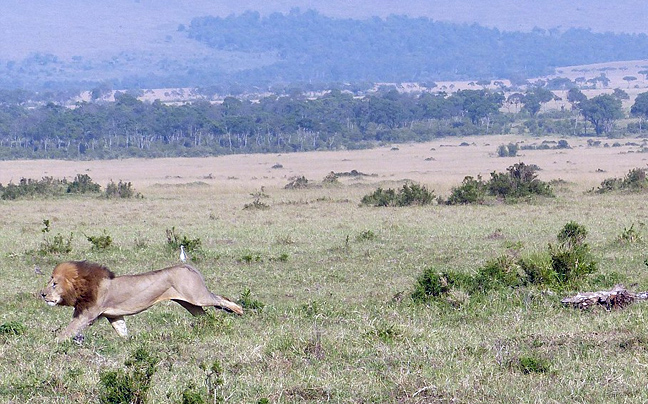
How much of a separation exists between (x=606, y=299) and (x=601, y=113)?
66781mm

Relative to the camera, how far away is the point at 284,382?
563 cm

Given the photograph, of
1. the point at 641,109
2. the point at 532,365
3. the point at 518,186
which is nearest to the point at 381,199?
the point at 518,186

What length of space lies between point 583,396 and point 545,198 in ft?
57.8

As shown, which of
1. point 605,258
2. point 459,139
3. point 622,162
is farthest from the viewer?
point 459,139

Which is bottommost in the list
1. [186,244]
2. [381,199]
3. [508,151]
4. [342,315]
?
[508,151]

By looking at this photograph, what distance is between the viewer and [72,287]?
22.1 ft

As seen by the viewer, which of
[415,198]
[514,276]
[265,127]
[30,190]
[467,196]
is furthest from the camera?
[265,127]

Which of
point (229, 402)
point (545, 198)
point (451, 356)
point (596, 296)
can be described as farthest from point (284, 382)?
point (545, 198)

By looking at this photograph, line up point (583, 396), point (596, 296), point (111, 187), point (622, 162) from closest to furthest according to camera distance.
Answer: point (583, 396) → point (596, 296) → point (111, 187) → point (622, 162)

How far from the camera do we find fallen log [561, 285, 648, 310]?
26.0 ft

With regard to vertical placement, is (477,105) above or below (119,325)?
below

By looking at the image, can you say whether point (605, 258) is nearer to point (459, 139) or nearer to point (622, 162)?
point (622, 162)

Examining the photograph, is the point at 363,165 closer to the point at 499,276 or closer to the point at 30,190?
the point at 30,190

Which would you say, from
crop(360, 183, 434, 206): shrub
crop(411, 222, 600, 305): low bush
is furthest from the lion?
crop(360, 183, 434, 206): shrub
